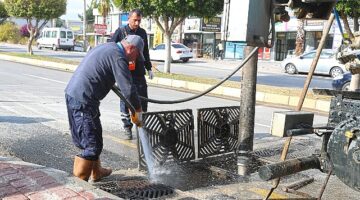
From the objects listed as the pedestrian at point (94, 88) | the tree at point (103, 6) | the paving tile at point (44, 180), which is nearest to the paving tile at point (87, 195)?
the paving tile at point (44, 180)

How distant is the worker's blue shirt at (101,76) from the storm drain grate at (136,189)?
0.89 metres

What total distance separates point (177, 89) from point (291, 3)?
11898 millimetres

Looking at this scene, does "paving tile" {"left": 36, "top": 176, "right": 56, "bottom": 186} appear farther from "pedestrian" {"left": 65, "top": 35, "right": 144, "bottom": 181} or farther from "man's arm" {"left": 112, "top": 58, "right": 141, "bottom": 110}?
"man's arm" {"left": 112, "top": 58, "right": 141, "bottom": 110}

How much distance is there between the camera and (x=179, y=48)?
32.5 meters

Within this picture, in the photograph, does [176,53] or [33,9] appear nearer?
[33,9]

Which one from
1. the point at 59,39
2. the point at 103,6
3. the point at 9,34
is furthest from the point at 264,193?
the point at 9,34

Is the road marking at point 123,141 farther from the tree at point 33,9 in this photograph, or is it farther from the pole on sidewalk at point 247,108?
the tree at point 33,9

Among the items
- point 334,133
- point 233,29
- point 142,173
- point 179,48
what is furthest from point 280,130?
point 179,48

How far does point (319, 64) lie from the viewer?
2444 cm

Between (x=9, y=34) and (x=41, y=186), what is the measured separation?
65787 millimetres

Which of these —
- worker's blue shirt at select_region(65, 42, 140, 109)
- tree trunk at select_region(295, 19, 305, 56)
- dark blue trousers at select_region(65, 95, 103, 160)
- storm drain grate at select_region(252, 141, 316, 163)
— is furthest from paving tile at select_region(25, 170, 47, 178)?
tree trunk at select_region(295, 19, 305, 56)

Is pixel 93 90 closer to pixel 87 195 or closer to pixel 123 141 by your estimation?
pixel 87 195

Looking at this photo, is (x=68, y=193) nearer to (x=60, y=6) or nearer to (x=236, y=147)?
(x=236, y=147)

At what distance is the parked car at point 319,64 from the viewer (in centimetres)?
2386
